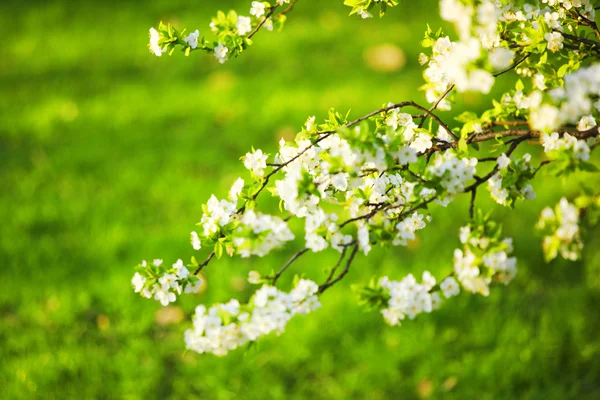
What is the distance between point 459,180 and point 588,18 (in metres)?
0.87

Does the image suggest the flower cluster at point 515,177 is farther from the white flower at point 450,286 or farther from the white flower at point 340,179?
the white flower at point 340,179

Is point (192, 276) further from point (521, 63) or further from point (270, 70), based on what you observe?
point (270, 70)

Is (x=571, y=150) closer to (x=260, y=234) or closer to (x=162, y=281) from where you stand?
(x=260, y=234)

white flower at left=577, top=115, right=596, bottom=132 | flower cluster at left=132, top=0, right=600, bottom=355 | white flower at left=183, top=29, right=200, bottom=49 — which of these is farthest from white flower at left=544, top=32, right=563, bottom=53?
white flower at left=183, top=29, right=200, bottom=49

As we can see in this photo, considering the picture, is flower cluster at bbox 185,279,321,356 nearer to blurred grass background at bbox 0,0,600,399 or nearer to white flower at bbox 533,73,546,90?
blurred grass background at bbox 0,0,600,399

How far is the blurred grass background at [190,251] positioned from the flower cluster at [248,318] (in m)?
0.27

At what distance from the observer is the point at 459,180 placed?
131 centimetres

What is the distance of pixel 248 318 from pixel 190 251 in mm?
2001

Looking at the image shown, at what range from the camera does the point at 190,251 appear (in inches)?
128

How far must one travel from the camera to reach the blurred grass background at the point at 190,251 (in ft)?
8.39

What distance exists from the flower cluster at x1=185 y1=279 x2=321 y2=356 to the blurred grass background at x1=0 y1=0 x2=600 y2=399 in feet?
0.88

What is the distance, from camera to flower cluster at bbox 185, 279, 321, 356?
1.31 m

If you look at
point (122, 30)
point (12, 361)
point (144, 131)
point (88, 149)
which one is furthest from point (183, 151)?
point (122, 30)

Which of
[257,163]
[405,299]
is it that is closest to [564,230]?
[405,299]
